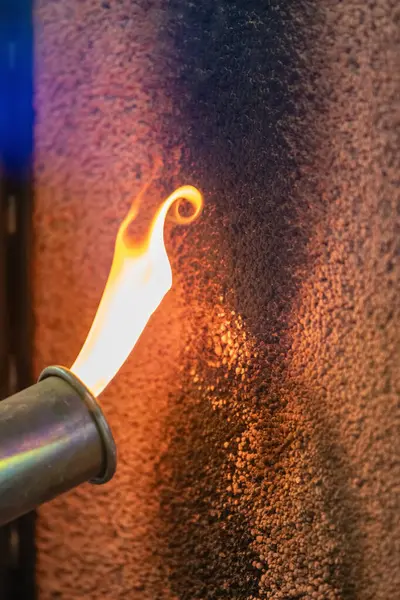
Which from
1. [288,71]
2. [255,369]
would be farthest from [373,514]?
[288,71]

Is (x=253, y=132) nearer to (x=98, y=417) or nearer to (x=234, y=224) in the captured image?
(x=234, y=224)

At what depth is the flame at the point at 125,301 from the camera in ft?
1.73

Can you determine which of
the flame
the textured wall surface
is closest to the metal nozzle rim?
the flame

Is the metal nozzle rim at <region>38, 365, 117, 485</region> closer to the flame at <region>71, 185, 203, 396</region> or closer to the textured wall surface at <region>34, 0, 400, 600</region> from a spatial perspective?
the flame at <region>71, 185, 203, 396</region>

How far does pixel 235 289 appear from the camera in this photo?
710 mm

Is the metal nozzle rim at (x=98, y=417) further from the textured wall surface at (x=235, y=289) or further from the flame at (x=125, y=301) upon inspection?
the textured wall surface at (x=235, y=289)

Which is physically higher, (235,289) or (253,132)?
(253,132)

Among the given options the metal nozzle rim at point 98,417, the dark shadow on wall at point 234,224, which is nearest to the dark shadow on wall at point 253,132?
the dark shadow on wall at point 234,224

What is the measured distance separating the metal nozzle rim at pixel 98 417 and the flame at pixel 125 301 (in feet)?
0.16

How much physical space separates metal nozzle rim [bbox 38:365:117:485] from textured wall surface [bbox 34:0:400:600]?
19 cm

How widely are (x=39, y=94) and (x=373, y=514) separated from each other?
642 millimetres

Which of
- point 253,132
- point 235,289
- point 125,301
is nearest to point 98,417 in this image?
point 125,301

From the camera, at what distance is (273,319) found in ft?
2.40

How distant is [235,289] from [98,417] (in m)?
0.30
